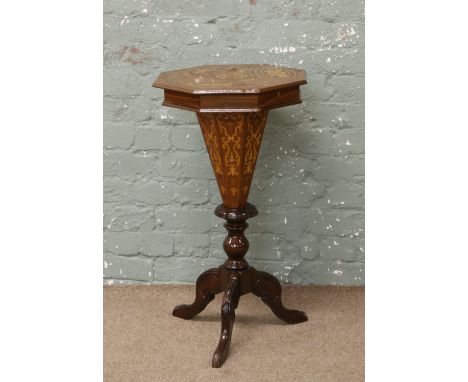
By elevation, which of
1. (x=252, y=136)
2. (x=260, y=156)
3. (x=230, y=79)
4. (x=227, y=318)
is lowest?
(x=227, y=318)

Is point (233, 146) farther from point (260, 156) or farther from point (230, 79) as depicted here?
point (260, 156)

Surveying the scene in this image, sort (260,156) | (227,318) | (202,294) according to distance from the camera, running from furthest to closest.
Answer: (260,156), (202,294), (227,318)

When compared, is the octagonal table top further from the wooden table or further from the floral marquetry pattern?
the floral marquetry pattern

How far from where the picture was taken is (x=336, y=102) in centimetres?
298

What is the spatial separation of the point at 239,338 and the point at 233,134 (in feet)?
2.64

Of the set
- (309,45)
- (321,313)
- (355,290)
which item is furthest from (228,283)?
(309,45)

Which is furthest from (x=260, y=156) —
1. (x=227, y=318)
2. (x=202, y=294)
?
(x=227, y=318)

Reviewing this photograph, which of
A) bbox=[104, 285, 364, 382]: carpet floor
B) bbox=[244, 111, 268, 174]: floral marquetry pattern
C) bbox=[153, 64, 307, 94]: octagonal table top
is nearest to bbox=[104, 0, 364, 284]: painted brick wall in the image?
bbox=[104, 285, 364, 382]: carpet floor

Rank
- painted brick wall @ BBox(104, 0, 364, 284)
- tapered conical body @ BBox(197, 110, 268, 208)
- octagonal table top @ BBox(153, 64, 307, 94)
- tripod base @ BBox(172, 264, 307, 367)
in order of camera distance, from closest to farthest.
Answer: octagonal table top @ BBox(153, 64, 307, 94)
tapered conical body @ BBox(197, 110, 268, 208)
tripod base @ BBox(172, 264, 307, 367)
painted brick wall @ BBox(104, 0, 364, 284)

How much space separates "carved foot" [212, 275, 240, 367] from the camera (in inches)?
101

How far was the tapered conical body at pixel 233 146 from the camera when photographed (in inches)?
97.0

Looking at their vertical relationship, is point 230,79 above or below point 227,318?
above

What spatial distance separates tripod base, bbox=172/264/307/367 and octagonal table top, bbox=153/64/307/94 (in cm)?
74

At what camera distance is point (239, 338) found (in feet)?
9.06
